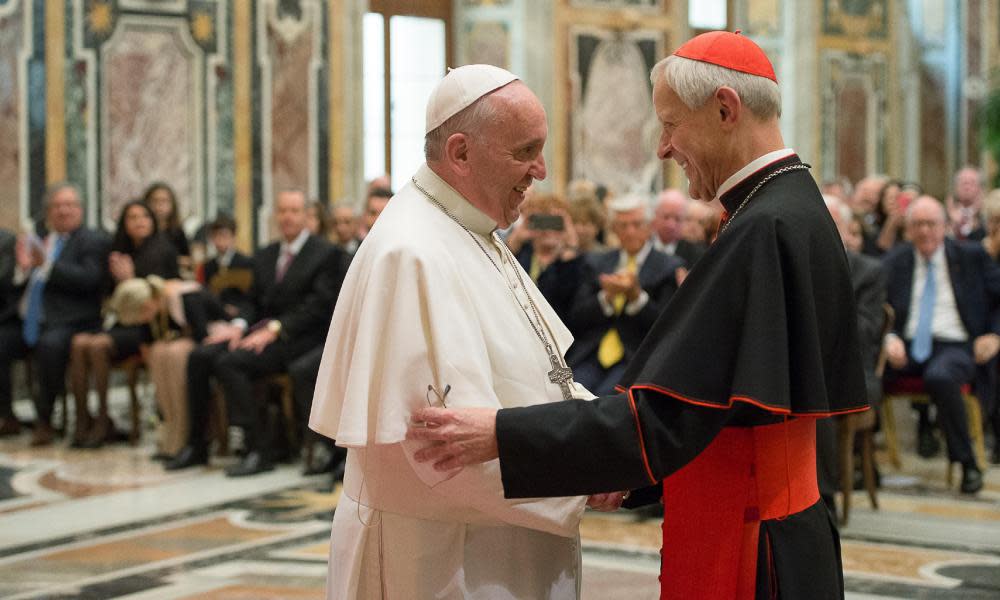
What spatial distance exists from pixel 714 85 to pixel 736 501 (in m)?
0.74

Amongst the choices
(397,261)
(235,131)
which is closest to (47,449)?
(235,131)

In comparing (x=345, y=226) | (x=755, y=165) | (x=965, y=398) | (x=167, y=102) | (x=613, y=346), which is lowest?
(x=965, y=398)

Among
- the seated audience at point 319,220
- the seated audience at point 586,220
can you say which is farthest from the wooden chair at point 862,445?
the seated audience at point 319,220

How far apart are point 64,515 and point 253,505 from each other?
92cm

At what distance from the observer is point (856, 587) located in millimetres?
5035

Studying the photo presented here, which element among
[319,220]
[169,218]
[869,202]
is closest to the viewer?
[319,220]

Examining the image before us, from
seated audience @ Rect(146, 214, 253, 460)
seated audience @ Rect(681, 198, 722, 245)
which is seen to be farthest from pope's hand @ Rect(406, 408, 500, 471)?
seated audience @ Rect(681, 198, 722, 245)

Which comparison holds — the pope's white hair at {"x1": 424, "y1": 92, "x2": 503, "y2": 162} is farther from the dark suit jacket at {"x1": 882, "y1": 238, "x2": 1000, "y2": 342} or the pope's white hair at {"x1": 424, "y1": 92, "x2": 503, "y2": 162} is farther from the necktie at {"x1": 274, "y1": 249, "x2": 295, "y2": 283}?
the dark suit jacket at {"x1": 882, "y1": 238, "x2": 1000, "y2": 342}

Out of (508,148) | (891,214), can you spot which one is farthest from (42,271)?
(508,148)

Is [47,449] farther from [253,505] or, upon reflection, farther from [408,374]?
[408,374]

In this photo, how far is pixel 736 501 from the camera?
2334mm

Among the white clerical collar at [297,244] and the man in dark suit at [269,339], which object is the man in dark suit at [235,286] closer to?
the man in dark suit at [269,339]

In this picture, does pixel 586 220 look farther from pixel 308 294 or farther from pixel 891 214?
pixel 891 214

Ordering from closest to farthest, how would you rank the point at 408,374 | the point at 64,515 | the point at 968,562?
the point at 408,374 → the point at 968,562 → the point at 64,515
